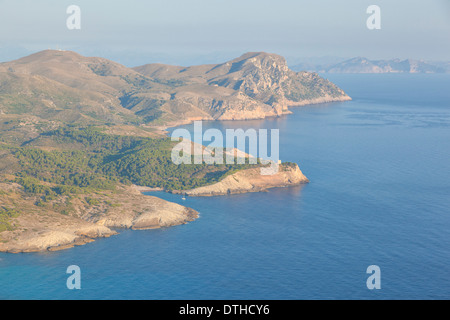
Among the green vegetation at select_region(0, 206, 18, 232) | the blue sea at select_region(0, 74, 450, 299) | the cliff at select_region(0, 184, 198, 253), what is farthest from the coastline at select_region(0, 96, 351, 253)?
the blue sea at select_region(0, 74, 450, 299)

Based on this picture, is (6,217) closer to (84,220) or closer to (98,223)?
(84,220)

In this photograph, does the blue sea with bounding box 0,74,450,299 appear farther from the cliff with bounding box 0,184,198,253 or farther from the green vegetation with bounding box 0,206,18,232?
the green vegetation with bounding box 0,206,18,232

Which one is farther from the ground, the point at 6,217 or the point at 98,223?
the point at 6,217

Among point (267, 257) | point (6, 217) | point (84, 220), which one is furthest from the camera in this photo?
point (84, 220)

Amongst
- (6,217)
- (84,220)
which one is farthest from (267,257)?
(6,217)

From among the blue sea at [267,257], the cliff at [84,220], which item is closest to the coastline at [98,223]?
the cliff at [84,220]

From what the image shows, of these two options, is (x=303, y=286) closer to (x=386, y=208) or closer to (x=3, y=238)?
(x=386, y=208)

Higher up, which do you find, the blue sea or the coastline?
the coastline
